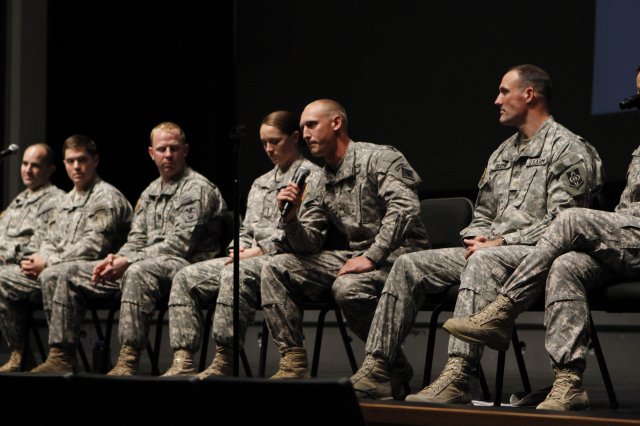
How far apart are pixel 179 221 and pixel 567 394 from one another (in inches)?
91.1

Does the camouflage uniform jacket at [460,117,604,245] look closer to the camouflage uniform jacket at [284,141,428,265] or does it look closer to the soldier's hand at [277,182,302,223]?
the camouflage uniform jacket at [284,141,428,265]

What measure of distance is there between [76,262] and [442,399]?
233 centimetres

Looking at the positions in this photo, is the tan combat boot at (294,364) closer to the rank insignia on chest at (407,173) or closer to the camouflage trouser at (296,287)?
the camouflage trouser at (296,287)

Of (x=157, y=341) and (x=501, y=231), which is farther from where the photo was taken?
(x=157, y=341)

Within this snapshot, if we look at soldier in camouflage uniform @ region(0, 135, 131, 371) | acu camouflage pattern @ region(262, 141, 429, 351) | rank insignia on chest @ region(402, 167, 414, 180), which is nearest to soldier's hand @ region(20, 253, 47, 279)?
soldier in camouflage uniform @ region(0, 135, 131, 371)

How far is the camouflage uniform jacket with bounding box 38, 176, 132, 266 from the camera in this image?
5.02 metres

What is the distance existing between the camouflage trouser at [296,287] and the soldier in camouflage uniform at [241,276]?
181mm

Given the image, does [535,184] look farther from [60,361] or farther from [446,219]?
[60,361]

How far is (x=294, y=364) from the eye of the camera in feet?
12.5

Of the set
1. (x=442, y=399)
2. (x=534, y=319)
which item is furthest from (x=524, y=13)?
(x=442, y=399)

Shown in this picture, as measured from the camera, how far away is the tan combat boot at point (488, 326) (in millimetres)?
3021

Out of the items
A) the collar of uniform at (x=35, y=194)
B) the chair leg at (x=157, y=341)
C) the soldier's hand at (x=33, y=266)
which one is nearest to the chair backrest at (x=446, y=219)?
the chair leg at (x=157, y=341)

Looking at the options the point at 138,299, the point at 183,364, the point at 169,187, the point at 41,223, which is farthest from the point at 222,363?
the point at 41,223

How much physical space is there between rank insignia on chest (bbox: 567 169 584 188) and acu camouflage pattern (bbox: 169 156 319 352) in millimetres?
1171
